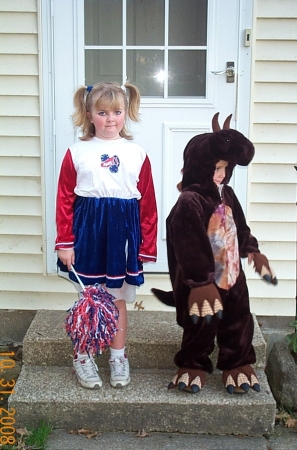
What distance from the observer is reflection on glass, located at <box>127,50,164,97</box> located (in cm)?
366

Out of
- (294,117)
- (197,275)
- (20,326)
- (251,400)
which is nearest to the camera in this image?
(197,275)

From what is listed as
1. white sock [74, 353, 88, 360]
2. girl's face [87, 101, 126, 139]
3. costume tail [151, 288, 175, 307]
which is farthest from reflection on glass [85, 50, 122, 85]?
white sock [74, 353, 88, 360]

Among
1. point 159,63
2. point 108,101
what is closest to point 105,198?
point 108,101

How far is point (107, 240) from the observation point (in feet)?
9.14

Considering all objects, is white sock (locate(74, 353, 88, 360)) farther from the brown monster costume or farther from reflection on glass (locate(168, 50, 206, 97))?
reflection on glass (locate(168, 50, 206, 97))

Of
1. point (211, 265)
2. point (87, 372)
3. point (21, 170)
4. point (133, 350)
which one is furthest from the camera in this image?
point (21, 170)

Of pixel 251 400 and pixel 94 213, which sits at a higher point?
pixel 94 213

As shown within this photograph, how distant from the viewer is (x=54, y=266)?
3.80 metres

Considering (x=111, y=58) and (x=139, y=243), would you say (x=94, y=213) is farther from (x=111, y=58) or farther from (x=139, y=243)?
(x=111, y=58)

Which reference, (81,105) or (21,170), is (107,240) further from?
(21,170)

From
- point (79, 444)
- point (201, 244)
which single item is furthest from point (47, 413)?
point (201, 244)

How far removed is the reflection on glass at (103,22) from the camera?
11.9 feet

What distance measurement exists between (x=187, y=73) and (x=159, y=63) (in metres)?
0.19

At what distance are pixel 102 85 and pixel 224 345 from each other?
139 centimetres
